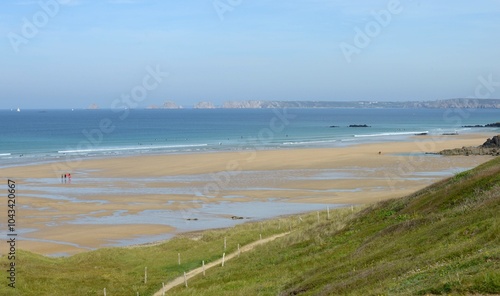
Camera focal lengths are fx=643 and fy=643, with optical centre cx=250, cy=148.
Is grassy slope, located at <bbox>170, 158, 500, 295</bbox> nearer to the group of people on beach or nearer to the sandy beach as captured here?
the sandy beach

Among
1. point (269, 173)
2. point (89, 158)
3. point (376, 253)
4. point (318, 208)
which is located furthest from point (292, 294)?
point (89, 158)

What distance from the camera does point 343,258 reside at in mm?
22922

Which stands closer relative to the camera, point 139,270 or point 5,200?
point 139,270

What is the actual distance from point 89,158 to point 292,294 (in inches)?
3134

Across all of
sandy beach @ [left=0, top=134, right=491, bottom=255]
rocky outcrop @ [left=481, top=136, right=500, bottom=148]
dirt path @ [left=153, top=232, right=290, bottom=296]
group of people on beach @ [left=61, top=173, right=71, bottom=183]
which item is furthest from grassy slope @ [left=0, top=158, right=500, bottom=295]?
rocky outcrop @ [left=481, top=136, right=500, bottom=148]

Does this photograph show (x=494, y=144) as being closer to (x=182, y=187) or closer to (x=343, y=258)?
(x=182, y=187)

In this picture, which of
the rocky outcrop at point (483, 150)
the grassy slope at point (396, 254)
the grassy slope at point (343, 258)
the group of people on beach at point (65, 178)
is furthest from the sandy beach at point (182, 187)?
the grassy slope at point (396, 254)

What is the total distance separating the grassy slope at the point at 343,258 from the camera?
50.8ft

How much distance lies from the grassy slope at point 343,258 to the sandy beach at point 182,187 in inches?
297

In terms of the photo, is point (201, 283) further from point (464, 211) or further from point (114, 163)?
point (114, 163)

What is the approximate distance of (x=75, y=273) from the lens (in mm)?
29984

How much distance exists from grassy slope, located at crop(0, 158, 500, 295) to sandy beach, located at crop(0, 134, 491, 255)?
7.55 metres

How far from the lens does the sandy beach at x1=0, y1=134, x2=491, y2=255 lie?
45031 mm

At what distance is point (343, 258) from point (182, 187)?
139ft
